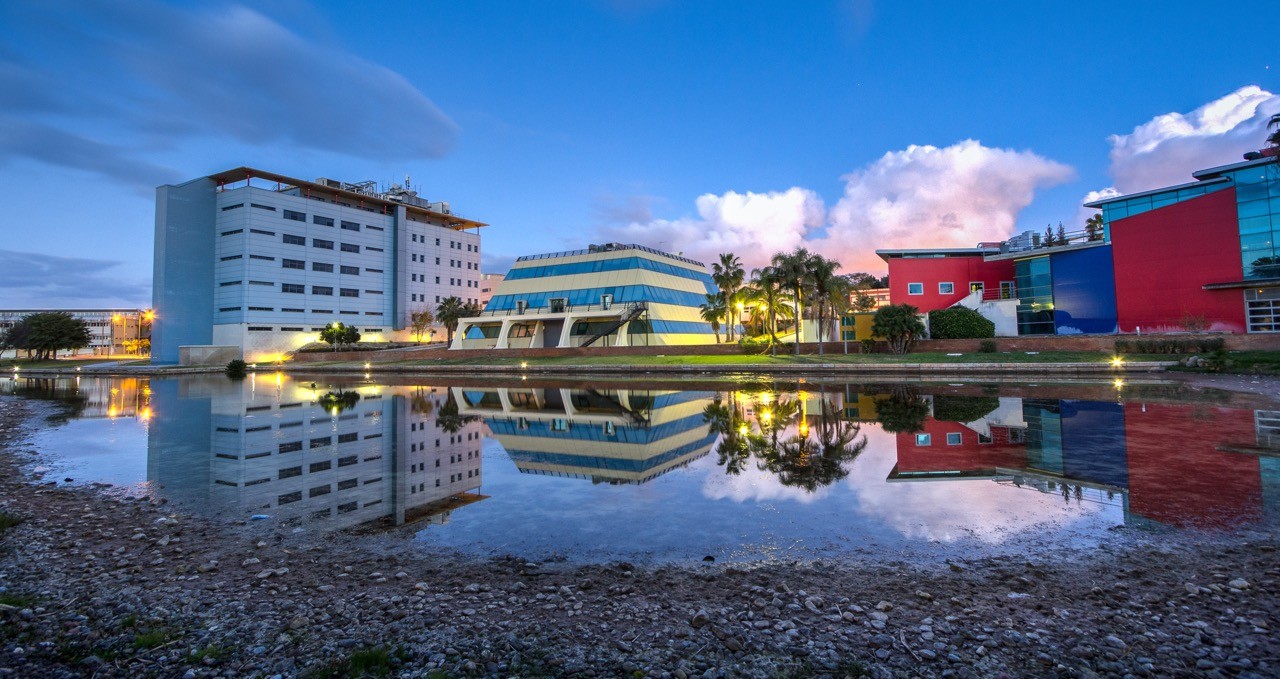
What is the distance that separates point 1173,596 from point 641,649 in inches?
199

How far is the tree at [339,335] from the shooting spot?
288 feet

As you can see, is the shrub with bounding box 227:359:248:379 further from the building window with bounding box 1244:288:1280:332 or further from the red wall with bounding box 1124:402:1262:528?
the building window with bounding box 1244:288:1280:332

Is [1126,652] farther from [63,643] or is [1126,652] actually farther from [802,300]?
[802,300]

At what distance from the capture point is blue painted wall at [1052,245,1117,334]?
48062 millimetres

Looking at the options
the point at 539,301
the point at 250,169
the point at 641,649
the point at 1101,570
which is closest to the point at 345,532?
the point at 641,649

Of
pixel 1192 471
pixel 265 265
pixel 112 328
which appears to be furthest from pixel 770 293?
pixel 112 328

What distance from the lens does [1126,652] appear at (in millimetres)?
4516

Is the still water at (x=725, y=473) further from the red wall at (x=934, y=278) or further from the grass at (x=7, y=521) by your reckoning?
the red wall at (x=934, y=278)

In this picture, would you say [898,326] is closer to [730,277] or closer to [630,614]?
[730,277]

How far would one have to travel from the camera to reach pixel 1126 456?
12.0 metres

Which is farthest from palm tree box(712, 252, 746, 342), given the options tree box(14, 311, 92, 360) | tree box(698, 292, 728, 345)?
Result: tree box(14, 311, 92, 360)

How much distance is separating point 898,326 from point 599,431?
121 ft

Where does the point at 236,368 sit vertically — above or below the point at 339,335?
below

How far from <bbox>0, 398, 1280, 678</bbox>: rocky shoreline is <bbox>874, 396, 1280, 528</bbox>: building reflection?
1.93m
